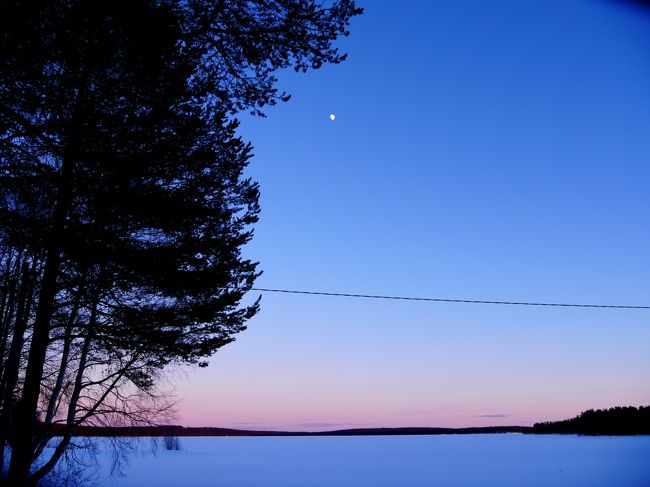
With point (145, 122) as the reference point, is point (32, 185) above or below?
below

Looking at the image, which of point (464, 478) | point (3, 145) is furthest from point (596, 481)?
point (3, 145)

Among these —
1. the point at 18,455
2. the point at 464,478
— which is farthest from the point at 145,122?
the point at 464,478

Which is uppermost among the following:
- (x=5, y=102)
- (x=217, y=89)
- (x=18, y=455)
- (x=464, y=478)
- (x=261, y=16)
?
(x=261, y=16)

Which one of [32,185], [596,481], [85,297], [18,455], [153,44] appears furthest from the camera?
[596,481]

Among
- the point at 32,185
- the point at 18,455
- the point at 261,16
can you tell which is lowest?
the point at 18,455

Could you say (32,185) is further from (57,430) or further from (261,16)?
(57,430)

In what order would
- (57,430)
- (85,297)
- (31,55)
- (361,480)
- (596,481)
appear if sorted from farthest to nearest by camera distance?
(361,480)
(596,481)
(57,430)
(85,297)
(31,55)

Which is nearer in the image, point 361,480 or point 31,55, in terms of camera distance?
point 31,55

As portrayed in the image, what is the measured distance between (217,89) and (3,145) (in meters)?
2.79

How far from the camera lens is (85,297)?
28.7ft

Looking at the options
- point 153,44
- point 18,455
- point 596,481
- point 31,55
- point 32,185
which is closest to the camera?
point 31,55

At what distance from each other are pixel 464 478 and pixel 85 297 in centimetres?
4595

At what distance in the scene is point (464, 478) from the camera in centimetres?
4656

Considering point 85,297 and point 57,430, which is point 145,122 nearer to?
point 85,297
